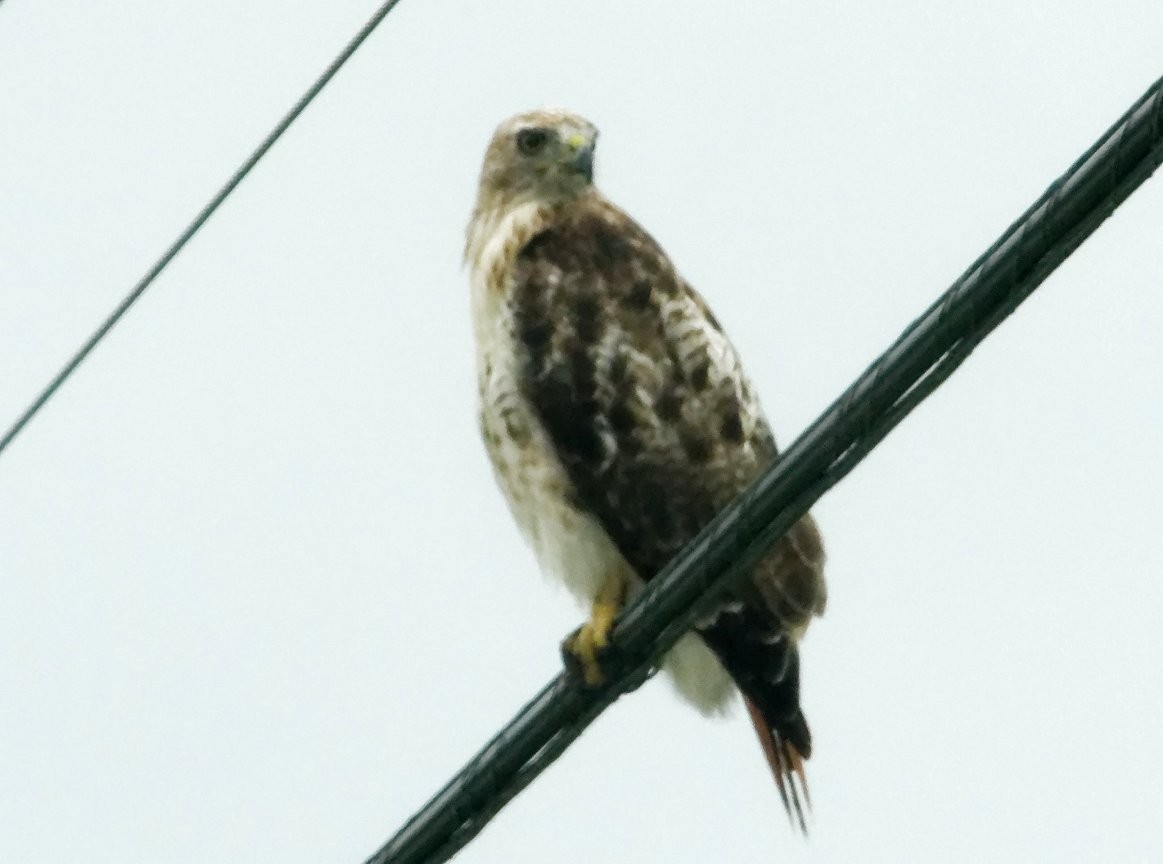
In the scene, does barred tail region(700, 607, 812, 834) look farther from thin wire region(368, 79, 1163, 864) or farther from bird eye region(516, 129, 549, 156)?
bird eye region(516, 129, 549, 156)

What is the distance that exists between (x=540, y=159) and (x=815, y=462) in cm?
312

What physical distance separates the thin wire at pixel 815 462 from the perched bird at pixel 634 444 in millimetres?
1000

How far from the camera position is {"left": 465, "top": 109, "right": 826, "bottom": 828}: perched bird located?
5.13 meters

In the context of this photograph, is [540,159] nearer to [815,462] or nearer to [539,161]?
[539,161]

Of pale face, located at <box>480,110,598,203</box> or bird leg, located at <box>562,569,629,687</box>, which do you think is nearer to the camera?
bird leg, located at <box>562,569,629,687</box>

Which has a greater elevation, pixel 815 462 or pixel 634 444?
pixel 634 444

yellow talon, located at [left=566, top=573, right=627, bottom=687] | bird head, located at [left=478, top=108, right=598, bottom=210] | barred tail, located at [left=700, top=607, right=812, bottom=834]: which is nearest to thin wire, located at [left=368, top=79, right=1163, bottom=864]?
yellow talon, located at [left=566, top=573, right=627, bottom=687]

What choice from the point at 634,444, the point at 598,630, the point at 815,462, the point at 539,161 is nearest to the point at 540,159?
the point at 539,161

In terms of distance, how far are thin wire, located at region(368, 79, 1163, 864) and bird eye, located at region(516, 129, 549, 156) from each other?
2557mm

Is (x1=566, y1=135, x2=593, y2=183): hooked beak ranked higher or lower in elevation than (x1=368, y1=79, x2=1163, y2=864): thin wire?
higher

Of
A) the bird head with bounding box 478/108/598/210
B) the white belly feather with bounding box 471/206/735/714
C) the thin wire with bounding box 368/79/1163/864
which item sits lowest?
the thin wire with bounding box 368/79/1163/864

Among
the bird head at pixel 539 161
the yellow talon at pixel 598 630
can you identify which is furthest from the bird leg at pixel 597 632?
the bird head at pixel 539 161

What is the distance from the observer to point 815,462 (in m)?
3.41

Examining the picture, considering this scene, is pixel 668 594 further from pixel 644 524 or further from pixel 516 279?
pixel 516 279
